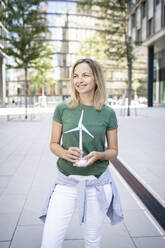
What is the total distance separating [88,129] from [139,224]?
1845 mm

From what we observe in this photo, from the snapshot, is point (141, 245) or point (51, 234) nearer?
point (51, 234)

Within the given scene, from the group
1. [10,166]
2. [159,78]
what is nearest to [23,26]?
[10,166]

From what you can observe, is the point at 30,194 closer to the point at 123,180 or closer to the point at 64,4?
the point at 123,180

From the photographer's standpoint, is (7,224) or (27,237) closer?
(27,237)

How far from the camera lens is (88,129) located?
78.2 inches

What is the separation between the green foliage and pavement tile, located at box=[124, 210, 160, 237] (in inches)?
577

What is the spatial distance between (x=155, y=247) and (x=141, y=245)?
0.14 m

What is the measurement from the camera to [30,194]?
4293 millimetres

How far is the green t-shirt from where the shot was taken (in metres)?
2.01

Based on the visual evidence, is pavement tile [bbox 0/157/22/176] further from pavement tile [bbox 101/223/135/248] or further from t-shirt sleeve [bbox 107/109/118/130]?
t-shirt sleeve [bbox 107/109/118/130]

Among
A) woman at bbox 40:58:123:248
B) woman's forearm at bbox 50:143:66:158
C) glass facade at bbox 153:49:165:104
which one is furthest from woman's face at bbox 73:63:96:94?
glass facade at bbox 153:49:165:104

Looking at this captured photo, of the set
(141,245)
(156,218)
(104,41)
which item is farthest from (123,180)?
(104,41)

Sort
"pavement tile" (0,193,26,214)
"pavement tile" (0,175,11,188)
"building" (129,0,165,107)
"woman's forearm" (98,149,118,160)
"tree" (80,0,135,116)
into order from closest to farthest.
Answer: "woman's forearm" (98,149,118,160) < "pavement tile" (0,193,26,214) < "pavement tile" (0,175,11,188) < "tree" (80,0,135,116) < "building" (129,0,165,107)

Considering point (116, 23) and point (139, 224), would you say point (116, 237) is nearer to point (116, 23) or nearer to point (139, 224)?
point (139, 224)
